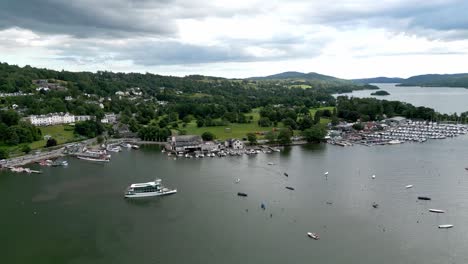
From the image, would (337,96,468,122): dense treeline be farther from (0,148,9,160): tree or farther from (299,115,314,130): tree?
(0,148,9,160): tree

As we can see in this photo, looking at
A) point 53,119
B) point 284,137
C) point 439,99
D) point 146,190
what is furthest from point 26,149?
point 439,99

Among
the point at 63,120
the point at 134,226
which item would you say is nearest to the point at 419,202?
the point at 134,226

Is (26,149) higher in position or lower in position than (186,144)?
lower

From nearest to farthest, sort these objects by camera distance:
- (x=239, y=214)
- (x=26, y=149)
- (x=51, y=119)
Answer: (x=239, y=214)
(x=26, y=149)
(x=51, y=119)

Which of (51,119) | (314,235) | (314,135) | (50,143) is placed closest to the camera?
(314,235)

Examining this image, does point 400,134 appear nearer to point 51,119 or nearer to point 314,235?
point 314,235

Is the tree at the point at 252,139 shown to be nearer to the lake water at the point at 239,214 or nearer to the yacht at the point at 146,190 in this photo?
the lake water at the point at 239,214

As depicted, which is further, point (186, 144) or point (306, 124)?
point (306, 124)

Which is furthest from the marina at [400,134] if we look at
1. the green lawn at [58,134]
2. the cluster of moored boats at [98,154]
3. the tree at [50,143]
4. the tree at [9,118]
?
the tree at [9,118]

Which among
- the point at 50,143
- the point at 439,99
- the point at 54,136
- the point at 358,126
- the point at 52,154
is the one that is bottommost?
the point at 52,154
